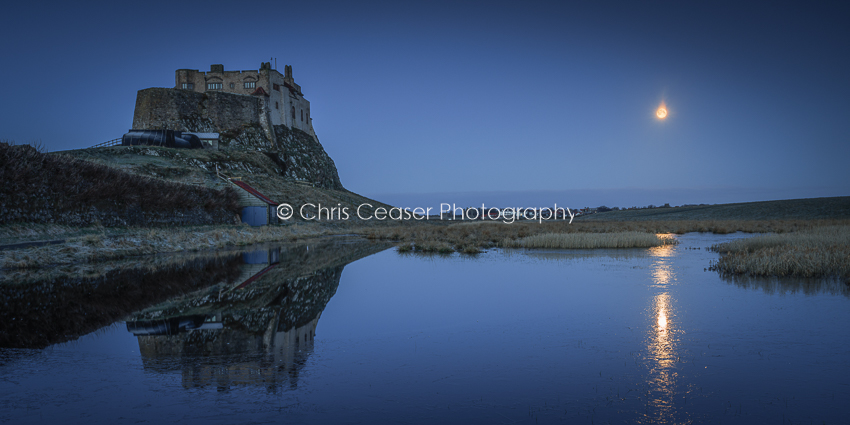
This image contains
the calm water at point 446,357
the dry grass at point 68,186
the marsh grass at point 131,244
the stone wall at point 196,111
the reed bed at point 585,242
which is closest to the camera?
the calm water at point 446,357

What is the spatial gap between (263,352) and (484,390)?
3297mm

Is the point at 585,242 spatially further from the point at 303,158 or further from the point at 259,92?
the point at 259,92

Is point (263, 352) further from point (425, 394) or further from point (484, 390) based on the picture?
point (484, 390)

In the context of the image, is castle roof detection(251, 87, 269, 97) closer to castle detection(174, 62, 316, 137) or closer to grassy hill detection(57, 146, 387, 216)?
castle detection(174, 62, 316, 137)

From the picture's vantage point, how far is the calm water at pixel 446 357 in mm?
4668

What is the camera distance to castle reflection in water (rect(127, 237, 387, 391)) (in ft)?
18.8

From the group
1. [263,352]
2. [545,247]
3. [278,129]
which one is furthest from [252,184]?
[263,352]

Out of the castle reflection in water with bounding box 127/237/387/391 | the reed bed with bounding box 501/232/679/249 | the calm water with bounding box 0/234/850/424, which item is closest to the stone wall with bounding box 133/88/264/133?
the reed bed with bounding box 501/232/679/249

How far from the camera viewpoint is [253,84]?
261ft

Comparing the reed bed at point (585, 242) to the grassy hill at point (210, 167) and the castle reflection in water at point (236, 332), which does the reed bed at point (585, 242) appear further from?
the grassy hill at point (210, 167)

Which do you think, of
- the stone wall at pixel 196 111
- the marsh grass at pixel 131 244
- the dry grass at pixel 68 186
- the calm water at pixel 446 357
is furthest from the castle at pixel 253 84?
the calm water at pixel 446 357

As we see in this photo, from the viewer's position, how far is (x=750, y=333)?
25.3 ft

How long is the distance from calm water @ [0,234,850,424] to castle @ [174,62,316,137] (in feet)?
234

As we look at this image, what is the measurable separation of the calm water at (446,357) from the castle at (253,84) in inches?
2804
